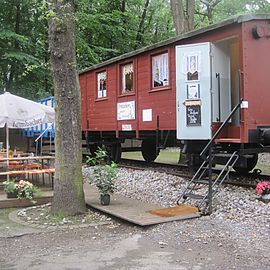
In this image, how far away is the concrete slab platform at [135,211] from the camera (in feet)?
21.9

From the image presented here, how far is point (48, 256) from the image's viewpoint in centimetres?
517

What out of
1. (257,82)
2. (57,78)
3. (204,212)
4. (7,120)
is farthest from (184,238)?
(7,120)

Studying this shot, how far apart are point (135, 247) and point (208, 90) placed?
4654mm

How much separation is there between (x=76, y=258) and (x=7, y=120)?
563 cm

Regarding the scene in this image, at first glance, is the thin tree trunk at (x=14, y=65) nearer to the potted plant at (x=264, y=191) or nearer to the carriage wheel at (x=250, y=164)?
the carriage wheel at (x=250, y=164)

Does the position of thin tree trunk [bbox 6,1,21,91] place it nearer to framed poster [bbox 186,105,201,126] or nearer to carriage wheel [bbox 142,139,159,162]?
carriage wheel [bbox 142,139,159,162]

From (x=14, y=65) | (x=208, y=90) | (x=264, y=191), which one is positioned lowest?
(x=264, y=191)

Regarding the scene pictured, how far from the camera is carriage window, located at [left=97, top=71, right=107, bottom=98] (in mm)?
14477

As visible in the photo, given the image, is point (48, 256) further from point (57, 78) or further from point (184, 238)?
point (57, 78)

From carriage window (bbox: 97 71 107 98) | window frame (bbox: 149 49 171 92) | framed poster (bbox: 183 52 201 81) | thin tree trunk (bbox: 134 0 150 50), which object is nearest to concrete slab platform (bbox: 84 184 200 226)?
framed poster (bbox: 183 52 201 81)

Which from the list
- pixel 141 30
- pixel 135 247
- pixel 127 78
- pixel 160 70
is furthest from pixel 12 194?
pixel 141 30

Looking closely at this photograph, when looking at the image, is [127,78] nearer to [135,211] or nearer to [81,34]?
[135,211]

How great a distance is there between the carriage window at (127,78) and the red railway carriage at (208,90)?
7cm

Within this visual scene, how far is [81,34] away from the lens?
2466 cm
